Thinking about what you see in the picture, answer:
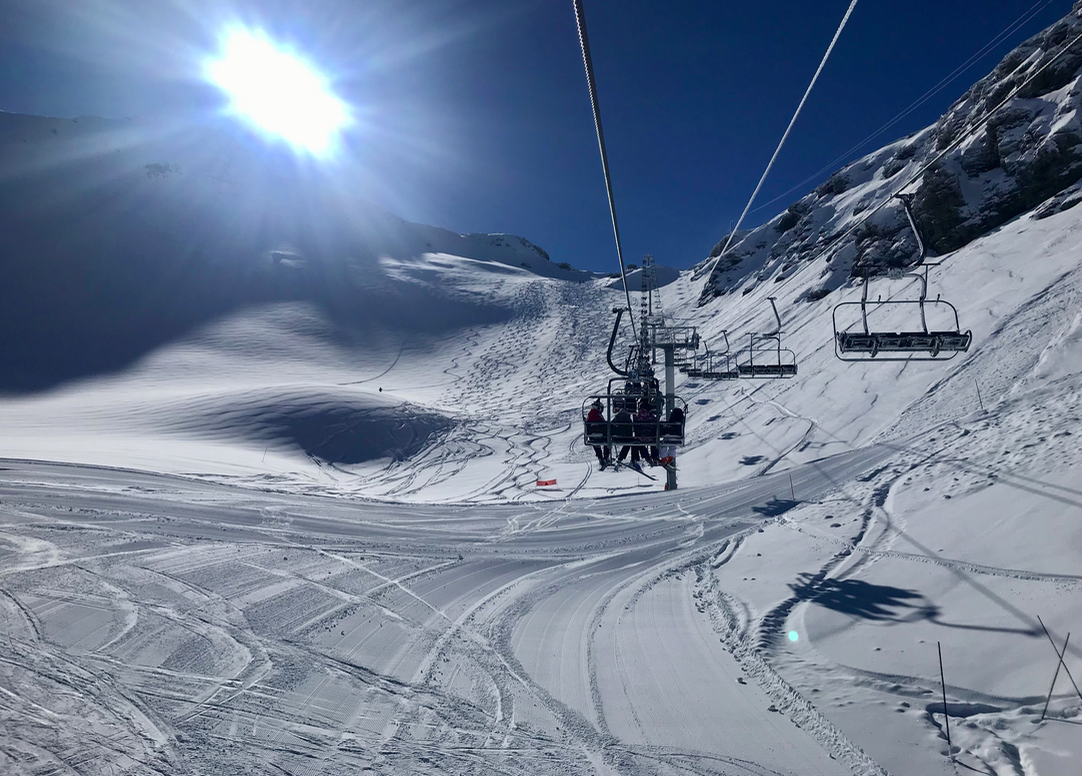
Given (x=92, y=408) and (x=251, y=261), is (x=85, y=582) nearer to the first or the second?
(x=92, y=408)

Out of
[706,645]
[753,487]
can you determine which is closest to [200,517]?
[706,645]

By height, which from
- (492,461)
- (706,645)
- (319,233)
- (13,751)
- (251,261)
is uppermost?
(319,233)

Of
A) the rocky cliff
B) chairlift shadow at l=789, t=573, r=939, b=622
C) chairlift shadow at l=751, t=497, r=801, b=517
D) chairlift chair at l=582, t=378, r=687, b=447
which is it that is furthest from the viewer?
the rocky cliff

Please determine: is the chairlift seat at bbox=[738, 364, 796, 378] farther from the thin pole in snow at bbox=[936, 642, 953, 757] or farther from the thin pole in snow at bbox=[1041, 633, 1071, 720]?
the thin pole in snow at bbox=[1041, 633, 1071, 720]

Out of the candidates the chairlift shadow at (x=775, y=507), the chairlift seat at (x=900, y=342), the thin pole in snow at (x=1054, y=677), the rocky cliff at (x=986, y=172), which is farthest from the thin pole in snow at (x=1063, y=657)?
the rocky cliff at (x=986, y=172)

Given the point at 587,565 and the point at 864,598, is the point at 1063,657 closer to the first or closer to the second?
the point at 864,598

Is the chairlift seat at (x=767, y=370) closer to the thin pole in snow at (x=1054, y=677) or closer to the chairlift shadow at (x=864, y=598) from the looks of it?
the chairlift shadow at (x=864, y=598)

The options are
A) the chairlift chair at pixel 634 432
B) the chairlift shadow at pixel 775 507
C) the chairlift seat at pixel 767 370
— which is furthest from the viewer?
the chairlift seat at pixel 767 370

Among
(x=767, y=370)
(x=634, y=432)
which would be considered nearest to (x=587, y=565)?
(x=634, y=432)

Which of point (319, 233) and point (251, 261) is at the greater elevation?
point (319, 233)

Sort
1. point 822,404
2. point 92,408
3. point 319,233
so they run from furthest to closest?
point 319,233 < point 92,408 < point 822,404

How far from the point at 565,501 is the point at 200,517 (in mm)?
10990

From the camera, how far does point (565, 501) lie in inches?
733

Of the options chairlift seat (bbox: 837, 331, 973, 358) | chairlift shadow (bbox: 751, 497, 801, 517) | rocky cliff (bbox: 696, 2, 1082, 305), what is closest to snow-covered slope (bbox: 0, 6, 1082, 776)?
chairlift shadow (bbox: 751, 497, 801, 517)
